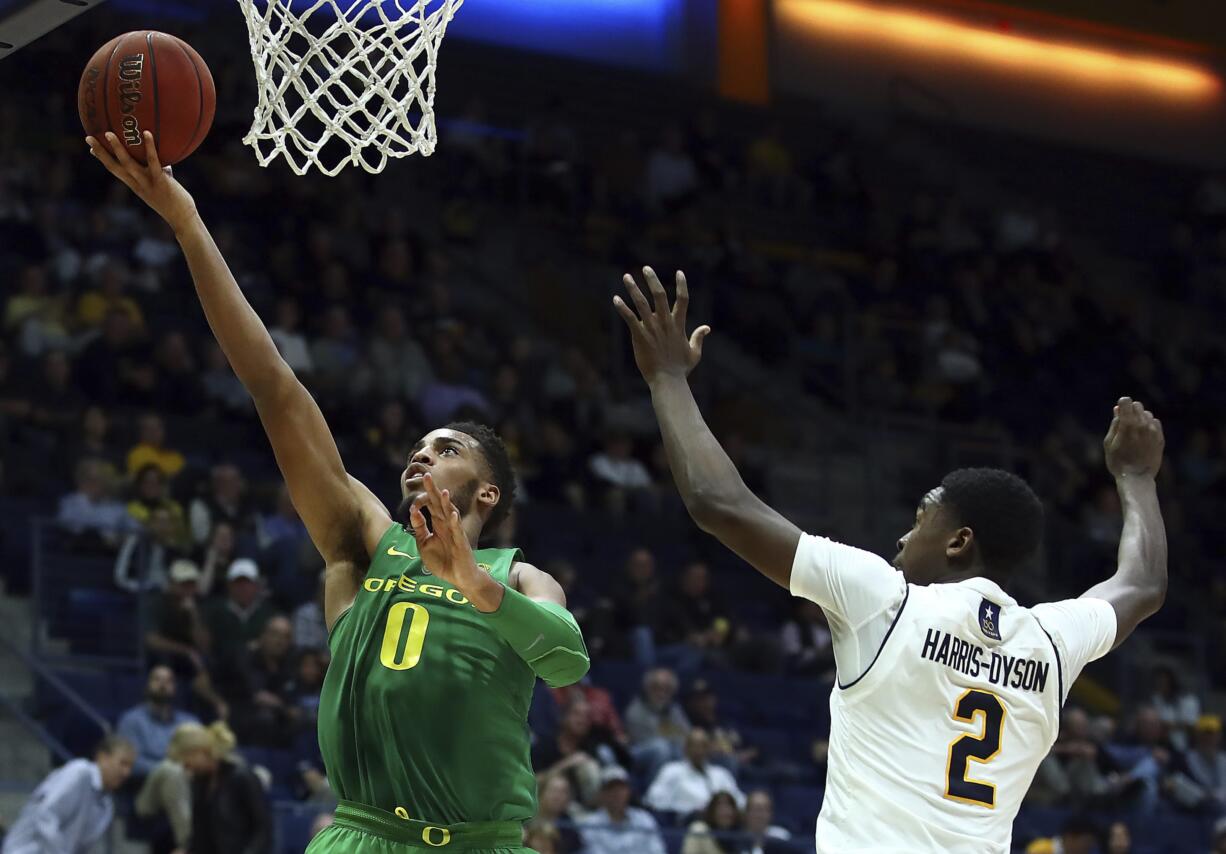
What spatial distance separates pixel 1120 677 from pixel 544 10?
871 cm

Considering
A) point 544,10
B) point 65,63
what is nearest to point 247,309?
point 65,63

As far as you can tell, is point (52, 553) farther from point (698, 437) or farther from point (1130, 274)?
point (1130, 274)

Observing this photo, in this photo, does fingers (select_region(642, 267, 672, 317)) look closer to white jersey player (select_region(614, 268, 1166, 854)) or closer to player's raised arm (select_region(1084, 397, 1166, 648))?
white jersey player (select_region(614, 268, 1166, 854))

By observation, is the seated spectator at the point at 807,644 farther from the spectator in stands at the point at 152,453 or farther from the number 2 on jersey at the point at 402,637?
the number 2 on jersey at the point at 402,637

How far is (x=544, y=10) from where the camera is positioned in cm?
1861

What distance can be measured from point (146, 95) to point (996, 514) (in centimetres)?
212

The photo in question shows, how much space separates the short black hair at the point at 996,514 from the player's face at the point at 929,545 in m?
0.03

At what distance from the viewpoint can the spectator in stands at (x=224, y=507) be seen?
1128 cm

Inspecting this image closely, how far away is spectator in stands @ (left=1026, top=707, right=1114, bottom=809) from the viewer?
41.7 feet

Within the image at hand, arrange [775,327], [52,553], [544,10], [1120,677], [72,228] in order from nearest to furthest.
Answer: [52,553]
[72,228]
[1120,677]
[775,327]
[544,10]

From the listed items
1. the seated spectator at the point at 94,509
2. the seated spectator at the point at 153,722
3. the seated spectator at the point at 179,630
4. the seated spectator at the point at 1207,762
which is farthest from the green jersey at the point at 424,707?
the seated spectator at the point at 1207,762

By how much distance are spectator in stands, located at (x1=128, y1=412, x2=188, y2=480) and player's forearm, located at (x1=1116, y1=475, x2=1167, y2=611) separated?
8120mm

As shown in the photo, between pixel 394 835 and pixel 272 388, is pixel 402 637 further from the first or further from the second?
pixel 272 388

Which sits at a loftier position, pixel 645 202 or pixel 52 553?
pixel 645 202
